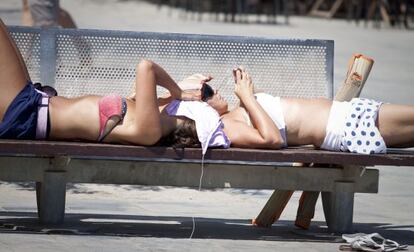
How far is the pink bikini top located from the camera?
6340 millimetres

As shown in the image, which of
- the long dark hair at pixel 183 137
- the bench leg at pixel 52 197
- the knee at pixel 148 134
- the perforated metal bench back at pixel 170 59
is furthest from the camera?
the perforated metal bench back at pixel 170 59

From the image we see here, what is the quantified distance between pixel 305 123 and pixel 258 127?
386 millimetres

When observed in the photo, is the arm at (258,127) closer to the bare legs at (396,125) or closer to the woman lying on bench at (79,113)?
the woman lying on bench at (79,113)

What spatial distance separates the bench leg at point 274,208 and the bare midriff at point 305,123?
0.42 meters

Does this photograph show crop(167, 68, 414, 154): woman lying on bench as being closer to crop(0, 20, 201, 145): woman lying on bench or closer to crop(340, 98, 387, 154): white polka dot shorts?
crop(340, 98, 387, 154): white polka dot shorts

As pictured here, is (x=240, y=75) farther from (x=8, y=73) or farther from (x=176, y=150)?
(x=8, y=73)

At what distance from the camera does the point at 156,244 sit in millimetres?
6320

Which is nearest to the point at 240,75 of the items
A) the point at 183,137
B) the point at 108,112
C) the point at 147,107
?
the point at 183,137

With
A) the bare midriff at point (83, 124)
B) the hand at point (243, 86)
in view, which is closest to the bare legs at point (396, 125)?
the hand at point (243, 86)

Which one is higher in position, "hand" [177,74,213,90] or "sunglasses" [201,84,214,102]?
"hand" [177,74,213,90]

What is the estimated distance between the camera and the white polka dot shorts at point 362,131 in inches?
257

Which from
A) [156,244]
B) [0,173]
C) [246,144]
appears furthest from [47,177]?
[246,144]

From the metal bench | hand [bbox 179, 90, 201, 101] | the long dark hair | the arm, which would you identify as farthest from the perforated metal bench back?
the long dark hair

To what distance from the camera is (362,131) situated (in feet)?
21.6
